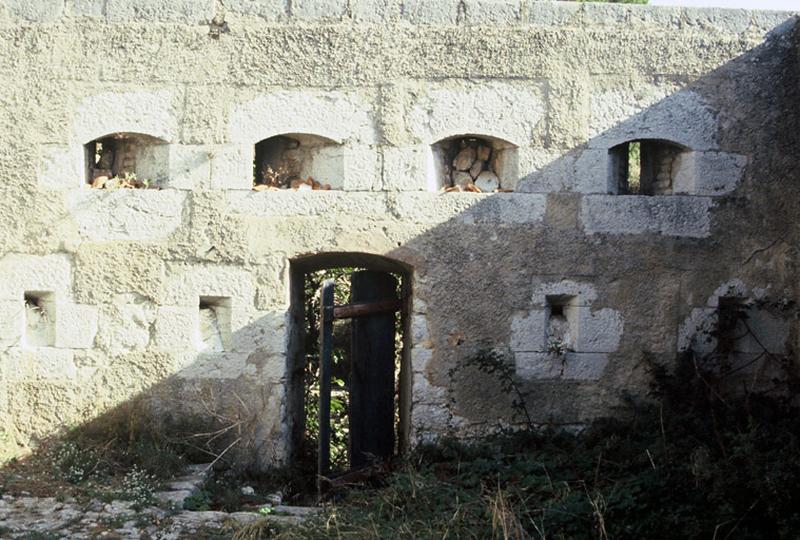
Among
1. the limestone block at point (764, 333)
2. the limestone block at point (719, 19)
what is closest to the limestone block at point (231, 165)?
the limestone block at point (719, 19)

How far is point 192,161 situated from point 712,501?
3933 mm

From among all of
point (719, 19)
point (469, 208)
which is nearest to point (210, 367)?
point (469, 208)

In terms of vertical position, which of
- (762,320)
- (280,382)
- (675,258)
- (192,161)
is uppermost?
(192,161)

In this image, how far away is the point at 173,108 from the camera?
21.2 feet

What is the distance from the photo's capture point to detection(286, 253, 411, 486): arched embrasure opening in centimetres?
681

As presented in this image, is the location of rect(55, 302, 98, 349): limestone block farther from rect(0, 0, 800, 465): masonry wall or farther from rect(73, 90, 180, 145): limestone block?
rect(73, 90, 180, 145): limestone block

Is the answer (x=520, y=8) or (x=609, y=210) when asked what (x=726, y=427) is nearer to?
(x=609, y=210)

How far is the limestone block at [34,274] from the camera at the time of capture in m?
6.43

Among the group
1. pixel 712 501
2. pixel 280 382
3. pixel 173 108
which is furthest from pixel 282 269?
pixel 712 501

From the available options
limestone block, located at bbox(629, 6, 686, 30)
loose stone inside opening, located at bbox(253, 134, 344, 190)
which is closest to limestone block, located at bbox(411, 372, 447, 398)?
loose stone inside opening, located at bbox(253, 134, 344, 190)

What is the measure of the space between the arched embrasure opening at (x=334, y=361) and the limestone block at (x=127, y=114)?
1311mm

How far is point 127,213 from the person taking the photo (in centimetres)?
646

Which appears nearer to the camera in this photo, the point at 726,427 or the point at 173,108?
the point at 726,427

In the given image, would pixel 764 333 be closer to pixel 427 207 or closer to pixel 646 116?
pixel 646 116
